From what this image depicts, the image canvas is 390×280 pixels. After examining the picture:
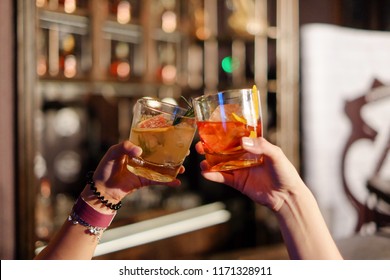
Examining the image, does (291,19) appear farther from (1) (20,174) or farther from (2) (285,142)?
(1) (20,174)

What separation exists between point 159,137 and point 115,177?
15 centimetres

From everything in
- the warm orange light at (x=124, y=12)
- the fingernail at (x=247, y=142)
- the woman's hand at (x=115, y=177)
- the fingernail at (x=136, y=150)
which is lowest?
the woman's hand at (x=115, y=177)

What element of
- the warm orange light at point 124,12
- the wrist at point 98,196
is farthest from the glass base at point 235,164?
the warm orange light at point 124,12

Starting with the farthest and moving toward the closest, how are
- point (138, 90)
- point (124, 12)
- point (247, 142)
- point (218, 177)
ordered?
point (138, 90)
point (124, 12)
point (218, 177)
point (247, 142)

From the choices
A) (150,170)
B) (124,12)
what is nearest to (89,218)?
(150,170)

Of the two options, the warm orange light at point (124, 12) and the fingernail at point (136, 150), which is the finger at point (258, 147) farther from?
A: the warm orange light at point (124, 12)

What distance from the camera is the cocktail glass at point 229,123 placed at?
1144 mm

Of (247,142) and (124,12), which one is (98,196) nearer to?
(247,142)

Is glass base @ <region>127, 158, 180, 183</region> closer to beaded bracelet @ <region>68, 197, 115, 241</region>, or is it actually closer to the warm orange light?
beaded bracelet @ <region>68, 197, 115, 241</region>

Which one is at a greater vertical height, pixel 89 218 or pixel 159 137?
pixel 159 137

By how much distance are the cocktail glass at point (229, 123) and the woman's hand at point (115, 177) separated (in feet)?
0.47

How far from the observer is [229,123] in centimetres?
114

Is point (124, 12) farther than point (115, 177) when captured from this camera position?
Yes
